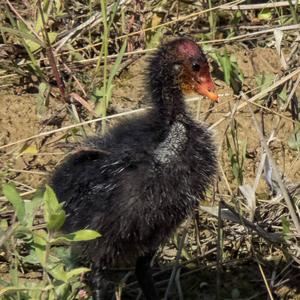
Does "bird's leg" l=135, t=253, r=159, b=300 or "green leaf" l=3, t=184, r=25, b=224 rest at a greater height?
"green leaf" l=3, t=184, r=25, b=224

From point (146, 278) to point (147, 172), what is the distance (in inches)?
22.6

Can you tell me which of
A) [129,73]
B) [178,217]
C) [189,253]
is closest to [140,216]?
[178,217]

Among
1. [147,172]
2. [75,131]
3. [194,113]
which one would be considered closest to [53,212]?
[147,172]

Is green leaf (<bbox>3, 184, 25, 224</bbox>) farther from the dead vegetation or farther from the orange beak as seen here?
the orange beak

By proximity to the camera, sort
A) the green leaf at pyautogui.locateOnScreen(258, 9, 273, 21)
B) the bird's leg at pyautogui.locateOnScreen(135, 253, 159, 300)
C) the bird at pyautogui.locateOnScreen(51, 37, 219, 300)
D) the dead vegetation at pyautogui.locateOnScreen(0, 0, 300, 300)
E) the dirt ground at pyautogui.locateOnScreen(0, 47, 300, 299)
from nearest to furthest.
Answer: the bird at pyautogui.locateOnScreen(51, 37, 219, 300) → the bird's leg at pyautogui.locateOnScreen(135, 253, 159, 300) → the dead vegetation at pyautogui.locateOnScreen(0, 0, 300, 300) → the dirt ground at pyautogui.locateOnScreen(0, 47, 300, 299) → the green leaf at pyautogui.locateOnScreen(258, 9, 273, 21)

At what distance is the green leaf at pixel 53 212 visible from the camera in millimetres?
2887

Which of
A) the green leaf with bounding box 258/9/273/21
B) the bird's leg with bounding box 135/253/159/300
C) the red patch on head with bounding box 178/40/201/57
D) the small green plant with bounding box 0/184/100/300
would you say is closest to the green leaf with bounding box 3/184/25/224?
the small green plant with bounding box 0/184/100/300

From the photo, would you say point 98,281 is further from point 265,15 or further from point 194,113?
point 265,15

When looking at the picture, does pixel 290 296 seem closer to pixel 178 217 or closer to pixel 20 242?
pixel 178 217

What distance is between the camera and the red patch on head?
3.76 meters

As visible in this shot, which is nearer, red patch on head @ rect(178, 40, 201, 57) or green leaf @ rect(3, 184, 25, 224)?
green leaf @ rect(3, 184, 25, 224)

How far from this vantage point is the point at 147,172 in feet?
11.5

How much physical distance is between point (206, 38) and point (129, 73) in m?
0.51

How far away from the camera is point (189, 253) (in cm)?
434
